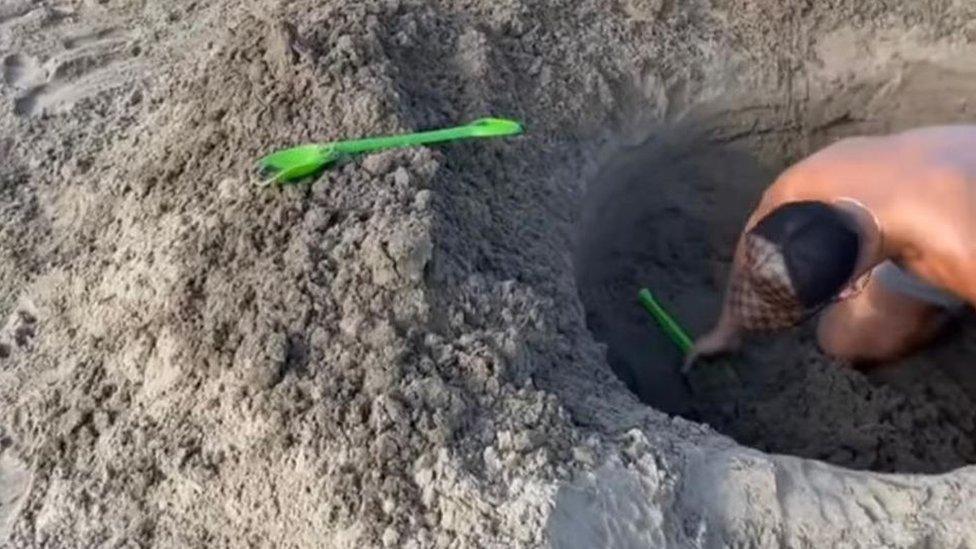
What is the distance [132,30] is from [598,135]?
1.24 m

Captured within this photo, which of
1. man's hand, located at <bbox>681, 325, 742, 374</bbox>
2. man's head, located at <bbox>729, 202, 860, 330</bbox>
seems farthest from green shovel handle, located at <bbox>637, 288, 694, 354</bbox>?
man's head, located at <bbox>729, 202, 860, 330</bbox>

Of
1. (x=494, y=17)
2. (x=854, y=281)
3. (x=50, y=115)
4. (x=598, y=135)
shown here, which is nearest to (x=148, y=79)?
(x=50, y=115)

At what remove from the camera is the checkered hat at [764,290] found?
6.81 feet

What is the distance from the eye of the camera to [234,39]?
248 centimetres

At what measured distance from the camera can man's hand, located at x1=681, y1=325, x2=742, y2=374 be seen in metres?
2.53

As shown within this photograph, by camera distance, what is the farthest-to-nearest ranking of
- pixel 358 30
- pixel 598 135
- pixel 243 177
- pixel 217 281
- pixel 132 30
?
1. pixel 132 30
2. pixel 598 135
3. pixel 358 30
4. pixel 243 177
5. pixel 217 281

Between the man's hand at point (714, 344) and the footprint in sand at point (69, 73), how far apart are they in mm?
1473

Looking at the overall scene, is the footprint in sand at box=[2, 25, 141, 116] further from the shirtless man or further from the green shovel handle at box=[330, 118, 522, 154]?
the shirtless man

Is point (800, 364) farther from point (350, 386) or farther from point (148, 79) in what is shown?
point (148, 79)

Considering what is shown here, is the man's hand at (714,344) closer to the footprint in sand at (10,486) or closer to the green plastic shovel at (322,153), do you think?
the green plastic shovel at (322,153)

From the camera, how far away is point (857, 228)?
2.12 metres

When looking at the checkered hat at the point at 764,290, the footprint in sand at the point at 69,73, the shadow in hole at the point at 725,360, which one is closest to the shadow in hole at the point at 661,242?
the shadow in hole at the point at 725,360

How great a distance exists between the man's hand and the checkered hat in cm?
22

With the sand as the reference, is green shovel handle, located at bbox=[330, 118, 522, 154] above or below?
above
